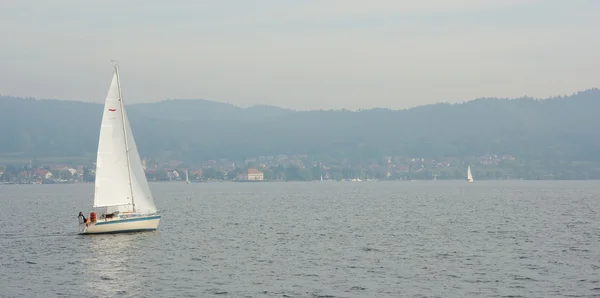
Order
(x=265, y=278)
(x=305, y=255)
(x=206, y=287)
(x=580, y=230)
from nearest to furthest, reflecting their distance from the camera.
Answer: (x=206, y=287) < (x=265, y=278) < (x=305, y=255) < (x=580, y=230)

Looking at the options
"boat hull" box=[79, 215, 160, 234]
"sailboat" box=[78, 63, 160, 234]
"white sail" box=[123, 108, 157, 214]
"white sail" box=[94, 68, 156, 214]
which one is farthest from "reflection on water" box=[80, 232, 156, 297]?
"white sail" box=[94, 68, 156, 214]

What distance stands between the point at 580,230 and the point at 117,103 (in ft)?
150

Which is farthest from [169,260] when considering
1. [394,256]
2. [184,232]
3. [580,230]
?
[580,230]

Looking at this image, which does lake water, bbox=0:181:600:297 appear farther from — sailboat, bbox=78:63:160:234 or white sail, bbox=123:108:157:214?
white sail, bbox=123:108:157:214

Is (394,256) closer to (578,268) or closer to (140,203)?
(578,268)

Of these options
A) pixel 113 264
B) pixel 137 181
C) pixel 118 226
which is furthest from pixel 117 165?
pixel 113 264

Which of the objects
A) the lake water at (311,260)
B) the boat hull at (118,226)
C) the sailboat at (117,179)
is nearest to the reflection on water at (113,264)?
the lake water at (311,260)

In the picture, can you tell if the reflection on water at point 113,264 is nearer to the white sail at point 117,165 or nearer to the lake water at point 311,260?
the lake water at point 311,260

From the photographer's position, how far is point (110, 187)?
240 ft

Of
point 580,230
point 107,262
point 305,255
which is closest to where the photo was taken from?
point 107,262

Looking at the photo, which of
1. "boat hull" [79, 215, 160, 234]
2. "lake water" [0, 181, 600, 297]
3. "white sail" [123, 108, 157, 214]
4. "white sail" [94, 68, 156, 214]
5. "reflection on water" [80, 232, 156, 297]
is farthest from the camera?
"white sail" [123, 108, 157, 214]

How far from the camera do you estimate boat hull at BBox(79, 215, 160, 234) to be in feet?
236

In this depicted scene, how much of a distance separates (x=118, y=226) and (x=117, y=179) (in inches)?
166

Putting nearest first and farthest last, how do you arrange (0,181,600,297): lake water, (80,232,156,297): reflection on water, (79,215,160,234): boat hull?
(0,181,600,297): lake water → (80,232,156,297): reflection on water → (79,215,160,234): boat hull
